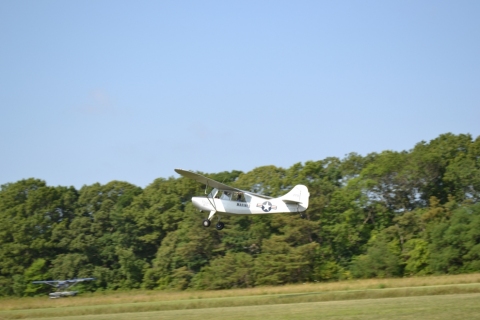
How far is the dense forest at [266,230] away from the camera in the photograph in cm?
5362

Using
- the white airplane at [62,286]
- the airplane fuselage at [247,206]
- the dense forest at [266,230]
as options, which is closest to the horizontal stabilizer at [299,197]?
the airplane fuselage at [247,206]

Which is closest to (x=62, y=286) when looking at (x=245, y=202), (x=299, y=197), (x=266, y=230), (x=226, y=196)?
(x=266, y=230)

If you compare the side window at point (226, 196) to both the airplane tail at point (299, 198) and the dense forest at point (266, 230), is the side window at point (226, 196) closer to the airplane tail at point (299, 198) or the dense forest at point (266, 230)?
the airplane tail at point (299, 198)

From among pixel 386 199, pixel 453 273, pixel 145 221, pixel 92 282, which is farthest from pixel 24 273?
pixel 453 273

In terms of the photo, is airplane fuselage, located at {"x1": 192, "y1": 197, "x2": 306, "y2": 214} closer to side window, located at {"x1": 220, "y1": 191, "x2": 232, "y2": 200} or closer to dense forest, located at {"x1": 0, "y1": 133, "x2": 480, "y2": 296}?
side window, located at {"x1": 220, "y1": 191, "x2": 232, "y2": 200}

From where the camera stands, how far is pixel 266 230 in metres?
58.4

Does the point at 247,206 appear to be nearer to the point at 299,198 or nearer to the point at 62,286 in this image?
the point at 299,198

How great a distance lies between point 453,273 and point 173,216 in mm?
26630

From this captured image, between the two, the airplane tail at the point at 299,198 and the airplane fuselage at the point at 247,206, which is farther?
the airplane fuselage at the point at 247,206

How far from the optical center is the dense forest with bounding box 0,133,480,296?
53.6 metres

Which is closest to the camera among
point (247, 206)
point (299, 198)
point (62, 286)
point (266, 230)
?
point (299, 198)

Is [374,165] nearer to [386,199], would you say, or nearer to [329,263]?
[386,199]

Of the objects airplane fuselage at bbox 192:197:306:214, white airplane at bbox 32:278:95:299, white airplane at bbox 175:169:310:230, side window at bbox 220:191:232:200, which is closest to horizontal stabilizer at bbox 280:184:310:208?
white airplane at bbox 175:169:310:230

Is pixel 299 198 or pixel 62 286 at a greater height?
pixel 299 198
